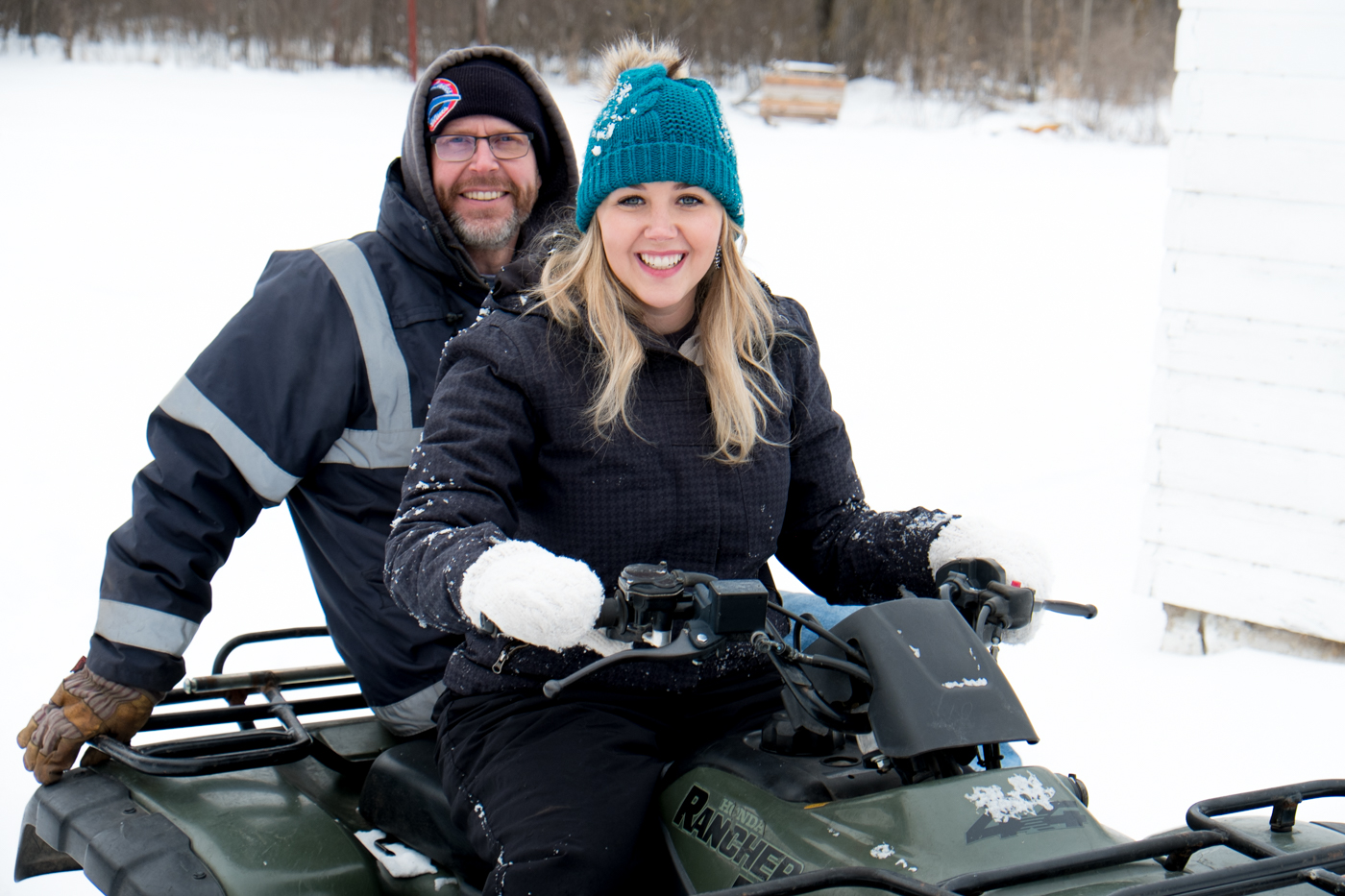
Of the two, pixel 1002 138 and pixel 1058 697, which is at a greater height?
pixel 1002 138

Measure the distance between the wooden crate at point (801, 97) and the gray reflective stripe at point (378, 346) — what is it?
13698 mm

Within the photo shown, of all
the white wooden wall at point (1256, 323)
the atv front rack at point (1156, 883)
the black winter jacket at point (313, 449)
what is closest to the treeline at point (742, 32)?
the white wooden wall at point (1256, 323)

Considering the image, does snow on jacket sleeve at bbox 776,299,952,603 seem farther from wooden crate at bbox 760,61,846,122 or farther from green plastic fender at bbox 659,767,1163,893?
wooden crate at bbox 760,61,846,122

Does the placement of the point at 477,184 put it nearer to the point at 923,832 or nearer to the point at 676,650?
the point at 676,650

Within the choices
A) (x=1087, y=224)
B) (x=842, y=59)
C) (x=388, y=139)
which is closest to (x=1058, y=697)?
(x=1087, y=224)

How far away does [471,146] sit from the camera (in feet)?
9.57

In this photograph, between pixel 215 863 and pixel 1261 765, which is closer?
pixel 215 863

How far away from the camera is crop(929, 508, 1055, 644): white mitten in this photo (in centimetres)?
205

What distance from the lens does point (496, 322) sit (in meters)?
2.10

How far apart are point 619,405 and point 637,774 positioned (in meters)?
0.59

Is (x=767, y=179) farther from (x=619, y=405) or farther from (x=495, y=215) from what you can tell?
(x=619, y=405)

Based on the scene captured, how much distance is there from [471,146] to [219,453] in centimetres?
97

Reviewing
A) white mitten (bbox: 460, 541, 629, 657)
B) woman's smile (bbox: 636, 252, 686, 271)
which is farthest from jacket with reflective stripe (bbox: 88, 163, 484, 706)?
white mitten (bbox: 460, 541, 629, 657)

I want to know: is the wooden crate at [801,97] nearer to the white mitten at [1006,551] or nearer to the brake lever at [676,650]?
the white mitten at [1006,551]
